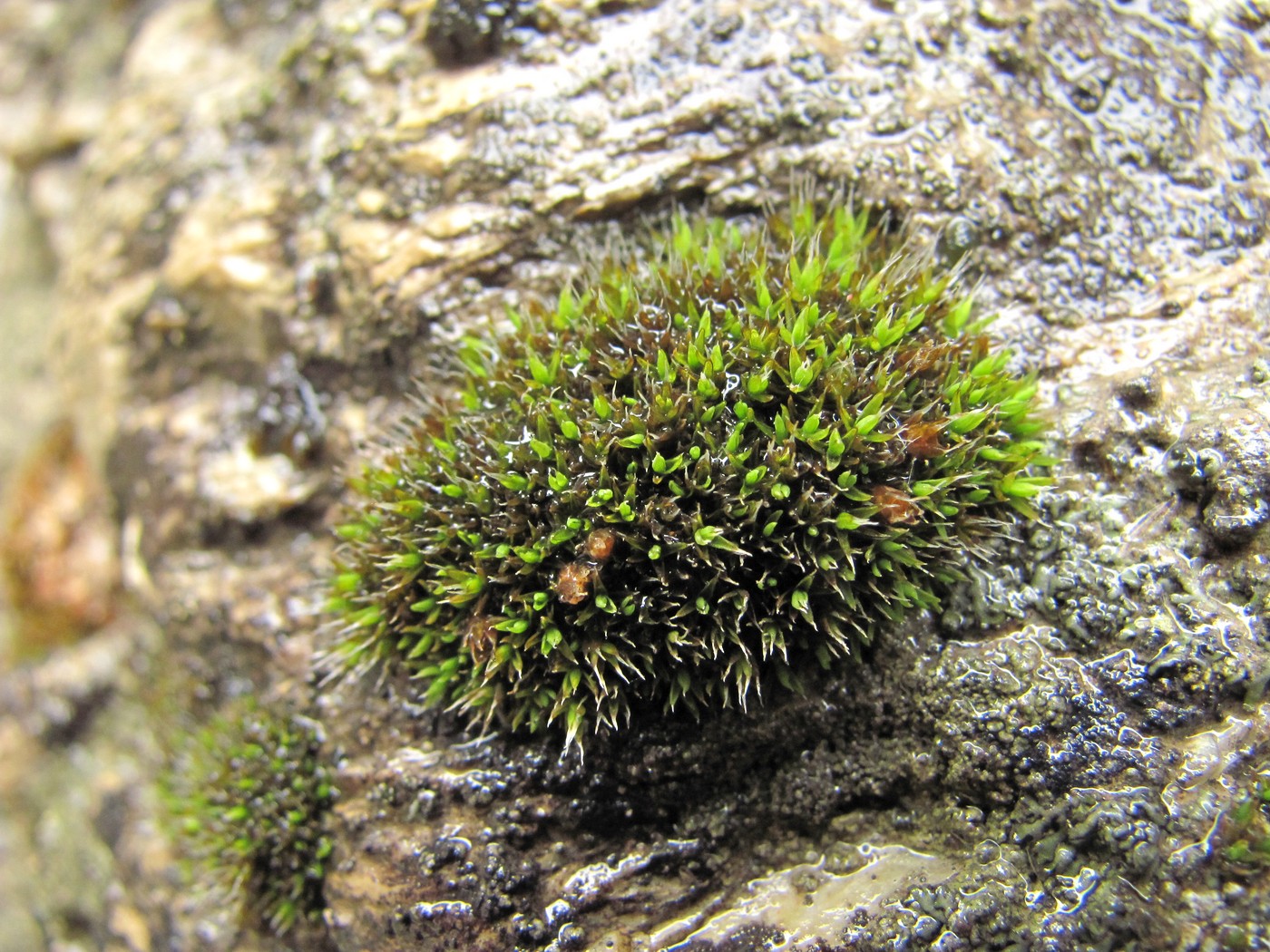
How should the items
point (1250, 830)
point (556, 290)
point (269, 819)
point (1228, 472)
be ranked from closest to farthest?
point (1250, 830) < point (1228, 472) < point (269, 819) < point (556, 290)

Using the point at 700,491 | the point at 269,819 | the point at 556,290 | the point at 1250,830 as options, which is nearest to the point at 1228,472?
the point at 1250,830

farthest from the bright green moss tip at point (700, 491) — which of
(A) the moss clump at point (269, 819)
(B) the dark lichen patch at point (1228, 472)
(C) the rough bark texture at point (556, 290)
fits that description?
(A) the moss clump at point (269, 819)

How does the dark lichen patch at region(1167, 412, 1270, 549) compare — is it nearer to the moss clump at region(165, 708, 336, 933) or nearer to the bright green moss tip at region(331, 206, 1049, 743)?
the bright green moss tip at region(331, 206, 1049, 743)

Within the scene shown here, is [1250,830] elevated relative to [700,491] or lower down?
lower down

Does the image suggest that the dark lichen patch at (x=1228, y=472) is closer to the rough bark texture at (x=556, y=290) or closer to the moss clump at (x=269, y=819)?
the rough bark texture at (x=556, y=290)

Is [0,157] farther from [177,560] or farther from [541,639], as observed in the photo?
[541,639]

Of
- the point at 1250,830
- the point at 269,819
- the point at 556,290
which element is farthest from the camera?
the point at 556,290

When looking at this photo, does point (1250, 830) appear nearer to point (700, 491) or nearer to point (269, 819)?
point (700, 491)
